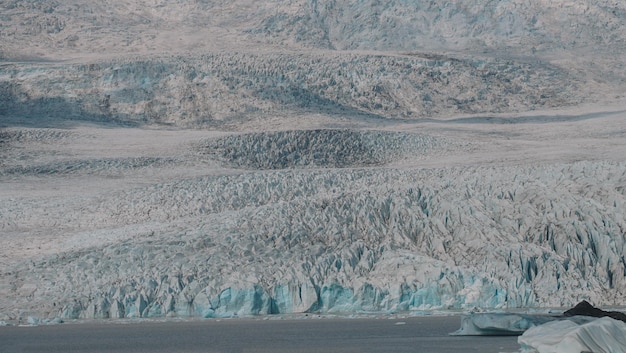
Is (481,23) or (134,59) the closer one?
(134,59)

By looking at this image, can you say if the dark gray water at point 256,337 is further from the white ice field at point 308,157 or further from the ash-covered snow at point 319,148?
the ash-covered snow at point 319,148

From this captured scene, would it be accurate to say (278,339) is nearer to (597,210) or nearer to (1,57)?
(597,210)

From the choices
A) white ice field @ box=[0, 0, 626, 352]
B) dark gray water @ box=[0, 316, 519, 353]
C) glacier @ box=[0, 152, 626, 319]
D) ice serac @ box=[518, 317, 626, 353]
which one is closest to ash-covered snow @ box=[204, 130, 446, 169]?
white ice field @ box=[0, 0, 626, 352]

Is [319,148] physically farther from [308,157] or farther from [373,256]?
[373,256]

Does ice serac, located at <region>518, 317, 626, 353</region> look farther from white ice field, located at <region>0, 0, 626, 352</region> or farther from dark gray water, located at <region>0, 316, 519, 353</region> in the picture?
white ice field, located at <region>0, 0, 626, 352</region>

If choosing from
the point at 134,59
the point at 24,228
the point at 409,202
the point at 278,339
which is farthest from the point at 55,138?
the point at 278,339

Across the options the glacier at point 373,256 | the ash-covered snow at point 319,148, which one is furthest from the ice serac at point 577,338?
the ash-covered snow at point 319,148

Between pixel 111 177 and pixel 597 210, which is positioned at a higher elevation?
pixel 597 210
